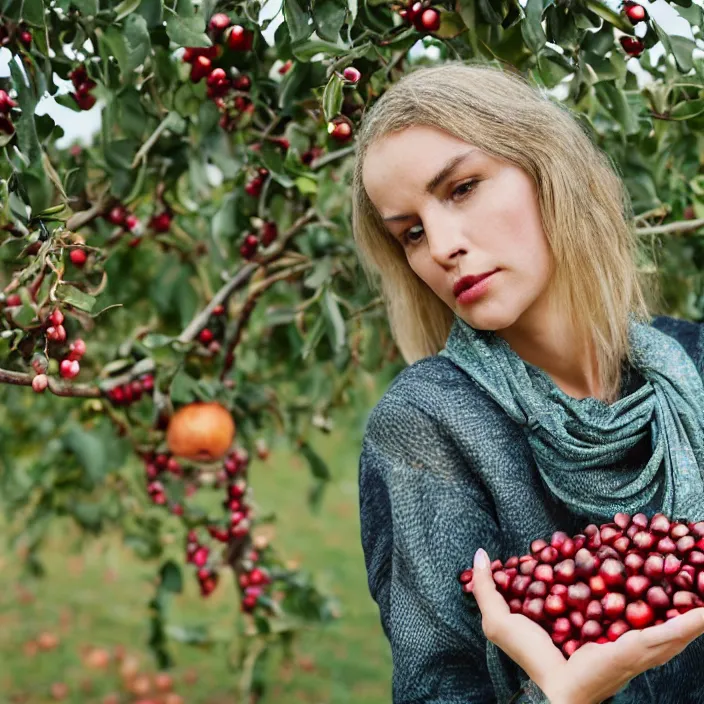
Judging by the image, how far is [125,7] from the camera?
4.69ft

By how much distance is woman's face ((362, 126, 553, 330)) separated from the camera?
53.8 inches

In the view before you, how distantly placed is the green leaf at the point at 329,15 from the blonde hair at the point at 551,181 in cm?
13

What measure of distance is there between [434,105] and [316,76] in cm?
32

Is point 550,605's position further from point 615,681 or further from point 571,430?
point 571,430

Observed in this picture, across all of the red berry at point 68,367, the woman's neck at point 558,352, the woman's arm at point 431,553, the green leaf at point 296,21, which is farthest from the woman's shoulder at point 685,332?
the red berry at point 68,367

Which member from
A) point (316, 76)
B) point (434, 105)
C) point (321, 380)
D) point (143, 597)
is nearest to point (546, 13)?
point (434, 105)

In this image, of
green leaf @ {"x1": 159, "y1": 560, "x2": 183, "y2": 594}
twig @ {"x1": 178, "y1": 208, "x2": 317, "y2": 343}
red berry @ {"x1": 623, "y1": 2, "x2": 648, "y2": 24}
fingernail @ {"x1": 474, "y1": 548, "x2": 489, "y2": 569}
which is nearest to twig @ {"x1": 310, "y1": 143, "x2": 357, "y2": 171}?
twig @ {"x1": 178, "y1": 208, "x2": 317, "y2": 343}

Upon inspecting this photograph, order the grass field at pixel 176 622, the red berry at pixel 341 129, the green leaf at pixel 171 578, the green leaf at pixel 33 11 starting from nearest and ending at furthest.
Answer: the green leaf at pixel 33 11 → the red berry at pixel 341 129 → the green leaf at pixel 171 578 → the grass field at pixel 176 622

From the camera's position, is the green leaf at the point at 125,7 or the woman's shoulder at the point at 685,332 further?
the woman's shoulder at the point at 685,332

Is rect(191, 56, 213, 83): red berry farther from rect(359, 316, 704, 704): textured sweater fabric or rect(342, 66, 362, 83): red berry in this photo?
rect(359, 316, 704, 704): textured sweater fabric

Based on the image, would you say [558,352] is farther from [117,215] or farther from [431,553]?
[117,215]

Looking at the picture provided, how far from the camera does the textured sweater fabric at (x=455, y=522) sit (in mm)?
1366

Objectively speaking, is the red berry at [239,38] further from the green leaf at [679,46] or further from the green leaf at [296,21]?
the green leaf at [679,46]

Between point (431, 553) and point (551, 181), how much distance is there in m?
0.60
